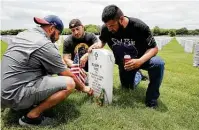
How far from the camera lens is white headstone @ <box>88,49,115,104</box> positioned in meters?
4.65

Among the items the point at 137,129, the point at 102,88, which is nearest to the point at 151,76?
the point at 102,88

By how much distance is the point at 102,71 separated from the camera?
4.75 m

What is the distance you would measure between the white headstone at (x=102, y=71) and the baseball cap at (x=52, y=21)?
90cm

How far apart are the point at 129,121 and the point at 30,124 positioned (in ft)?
4.59

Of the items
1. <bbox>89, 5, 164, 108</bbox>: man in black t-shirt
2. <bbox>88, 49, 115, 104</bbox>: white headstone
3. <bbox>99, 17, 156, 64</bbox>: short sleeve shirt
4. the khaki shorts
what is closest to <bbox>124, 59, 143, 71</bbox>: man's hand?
<bbox>89, 5, 164, 108</bbox>: man in black t-shirt

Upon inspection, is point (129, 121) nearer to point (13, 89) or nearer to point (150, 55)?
point (150, 55)

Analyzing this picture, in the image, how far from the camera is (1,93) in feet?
12.4

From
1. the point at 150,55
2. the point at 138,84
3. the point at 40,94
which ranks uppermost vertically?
the point at 150,55

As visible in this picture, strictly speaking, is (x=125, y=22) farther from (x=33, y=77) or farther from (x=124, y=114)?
(x=33, y=77)

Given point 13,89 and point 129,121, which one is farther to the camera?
point 129,121

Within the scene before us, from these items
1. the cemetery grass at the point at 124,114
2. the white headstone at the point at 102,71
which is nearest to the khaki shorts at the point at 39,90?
the cemetery grass at the point at 124,114

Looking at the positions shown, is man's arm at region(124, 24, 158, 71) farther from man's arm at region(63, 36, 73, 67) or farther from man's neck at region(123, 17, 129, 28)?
man's arm at region(63, 36, 73, 67)

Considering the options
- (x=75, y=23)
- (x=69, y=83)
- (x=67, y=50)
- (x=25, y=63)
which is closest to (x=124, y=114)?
(x=69, y=83)

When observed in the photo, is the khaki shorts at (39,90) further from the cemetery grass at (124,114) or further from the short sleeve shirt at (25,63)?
the cemetery grass at (124,114)
